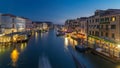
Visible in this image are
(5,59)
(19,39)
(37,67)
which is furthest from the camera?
(19,39)

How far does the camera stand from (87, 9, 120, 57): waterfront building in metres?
32.1

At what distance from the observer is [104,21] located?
39.3 meters

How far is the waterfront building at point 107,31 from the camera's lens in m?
32.1

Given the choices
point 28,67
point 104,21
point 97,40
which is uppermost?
point 104,21

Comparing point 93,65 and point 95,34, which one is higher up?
point 95,34

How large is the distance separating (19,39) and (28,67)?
3004cm

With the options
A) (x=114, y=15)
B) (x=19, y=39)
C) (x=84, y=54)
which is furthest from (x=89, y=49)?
(x=19, y=39)

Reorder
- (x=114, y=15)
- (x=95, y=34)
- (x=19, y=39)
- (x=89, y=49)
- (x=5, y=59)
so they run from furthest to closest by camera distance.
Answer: (x=19, y=39), (x=95, y=34), (x=89, y=49), (x=114, y=15), (x=5, y=59)

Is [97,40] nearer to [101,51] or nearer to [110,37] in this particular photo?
[110,37]

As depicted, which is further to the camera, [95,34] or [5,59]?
[95,34]

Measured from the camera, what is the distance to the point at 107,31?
124 feet

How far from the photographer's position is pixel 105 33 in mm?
38844

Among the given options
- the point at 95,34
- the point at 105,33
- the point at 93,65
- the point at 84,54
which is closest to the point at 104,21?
the point at 105,33

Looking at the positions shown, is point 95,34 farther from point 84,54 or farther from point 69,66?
point 69,66
